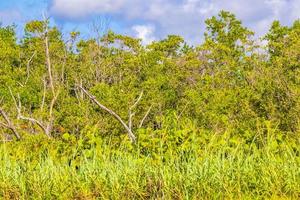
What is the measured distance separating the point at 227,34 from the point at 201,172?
37.1m

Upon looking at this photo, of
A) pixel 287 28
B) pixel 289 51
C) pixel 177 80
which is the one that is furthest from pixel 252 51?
pixel 289 51

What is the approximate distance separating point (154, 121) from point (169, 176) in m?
18.6

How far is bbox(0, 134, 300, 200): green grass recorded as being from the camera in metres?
5.03

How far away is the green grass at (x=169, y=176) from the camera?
5.03 m

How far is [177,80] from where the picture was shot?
32.0 metres

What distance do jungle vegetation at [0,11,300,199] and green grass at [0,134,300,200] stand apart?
0.04ft

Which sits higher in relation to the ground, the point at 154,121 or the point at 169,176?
the point at 154,121

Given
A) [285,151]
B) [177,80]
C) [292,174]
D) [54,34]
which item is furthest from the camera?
[54,34]

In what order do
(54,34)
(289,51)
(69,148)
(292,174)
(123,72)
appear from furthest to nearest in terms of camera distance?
1. (54,34)
2. (123,72)
3. (289,51)
4. (69,148)
5. (292,174)

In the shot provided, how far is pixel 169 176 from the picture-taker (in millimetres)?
5203

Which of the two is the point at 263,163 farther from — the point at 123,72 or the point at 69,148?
the point at 123,72

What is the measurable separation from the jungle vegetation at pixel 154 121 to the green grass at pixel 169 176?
0.01 m

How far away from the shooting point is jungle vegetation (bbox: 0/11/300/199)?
5227 mm

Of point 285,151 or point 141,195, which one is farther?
point 285,151
